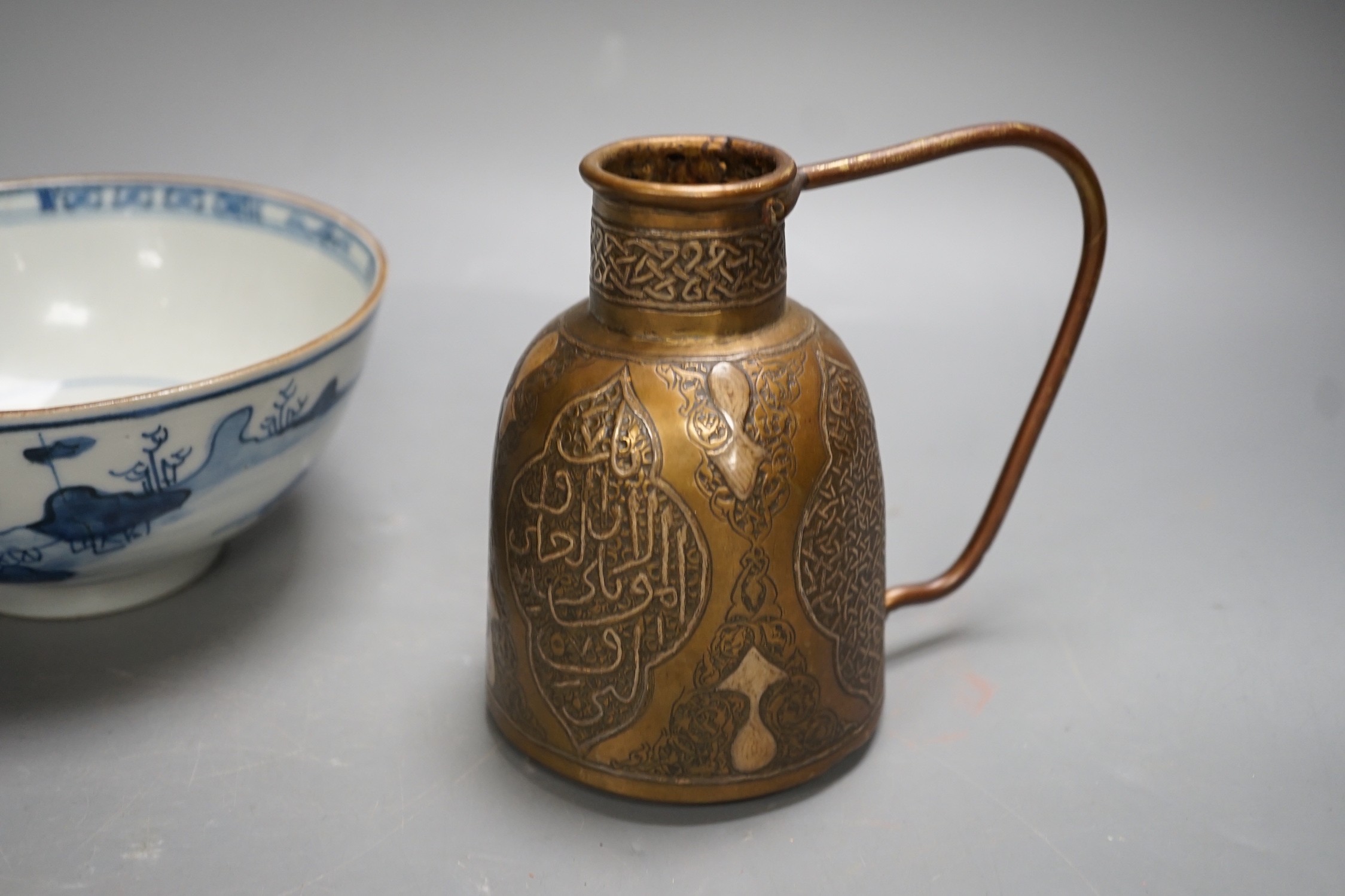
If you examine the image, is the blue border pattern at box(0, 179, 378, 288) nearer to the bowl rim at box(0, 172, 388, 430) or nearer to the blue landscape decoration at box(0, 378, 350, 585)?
the bowl rim at box(0, 172, 388, 430)

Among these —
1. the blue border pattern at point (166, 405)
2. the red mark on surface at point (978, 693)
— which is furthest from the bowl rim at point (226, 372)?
the red mark on surface at point (978, 693)

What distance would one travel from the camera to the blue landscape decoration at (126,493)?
4.03 ft

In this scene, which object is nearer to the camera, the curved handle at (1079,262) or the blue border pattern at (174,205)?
the curved handle at (1079,262)

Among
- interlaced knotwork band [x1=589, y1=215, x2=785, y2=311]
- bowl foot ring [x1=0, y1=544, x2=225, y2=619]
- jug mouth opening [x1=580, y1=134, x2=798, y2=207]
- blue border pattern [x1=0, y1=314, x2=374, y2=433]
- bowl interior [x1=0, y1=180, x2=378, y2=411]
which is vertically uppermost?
jug mouth opening [x1=580, y1=134, x2=798, y2=207]

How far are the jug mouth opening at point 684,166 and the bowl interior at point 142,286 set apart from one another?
26.9 inches

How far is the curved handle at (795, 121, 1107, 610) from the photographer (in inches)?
43.9

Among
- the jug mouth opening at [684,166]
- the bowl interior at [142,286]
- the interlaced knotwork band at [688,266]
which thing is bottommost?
the bowl interior at [142,286]

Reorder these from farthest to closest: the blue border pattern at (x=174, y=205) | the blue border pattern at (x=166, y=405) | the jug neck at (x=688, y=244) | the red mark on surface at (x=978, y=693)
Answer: the blue border pattern at (x=174, y=205) → the red mark on surface at (x=978, y=693) → the blue border pattern at (x=166, y=405) → the jug neck at (x=688, y=244)

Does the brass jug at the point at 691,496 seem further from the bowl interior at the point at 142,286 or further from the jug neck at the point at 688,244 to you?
the bowl interior at the point at 142,286

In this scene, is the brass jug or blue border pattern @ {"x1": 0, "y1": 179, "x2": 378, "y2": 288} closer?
the brass jug

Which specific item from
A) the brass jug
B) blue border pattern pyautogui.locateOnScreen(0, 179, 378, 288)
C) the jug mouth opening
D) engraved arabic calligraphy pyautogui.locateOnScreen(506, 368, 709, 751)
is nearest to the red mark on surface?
the brass jug

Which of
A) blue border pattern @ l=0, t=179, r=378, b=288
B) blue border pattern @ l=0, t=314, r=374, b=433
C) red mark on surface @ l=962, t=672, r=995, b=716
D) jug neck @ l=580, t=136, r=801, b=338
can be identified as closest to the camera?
jug neck @ l=580, t=136, r=801, b=338

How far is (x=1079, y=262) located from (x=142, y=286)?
1.11 metres

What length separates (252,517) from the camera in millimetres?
1405
